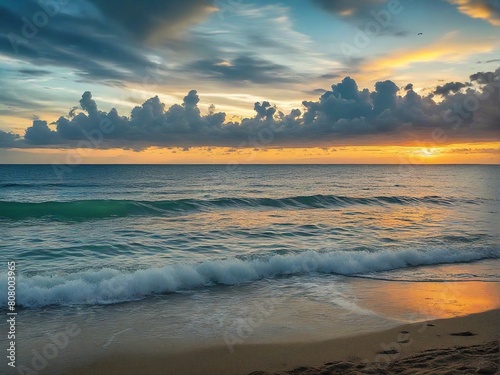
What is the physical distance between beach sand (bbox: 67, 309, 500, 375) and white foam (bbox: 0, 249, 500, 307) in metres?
3.56

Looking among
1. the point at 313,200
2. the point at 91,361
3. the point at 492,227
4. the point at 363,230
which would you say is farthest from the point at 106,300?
the point at 313,200

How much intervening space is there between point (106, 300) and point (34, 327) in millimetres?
1901

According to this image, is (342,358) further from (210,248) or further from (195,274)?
(210,248)

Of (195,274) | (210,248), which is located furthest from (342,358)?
(210,248)

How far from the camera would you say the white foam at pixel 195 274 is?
31.0 ft

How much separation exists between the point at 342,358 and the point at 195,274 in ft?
18.4

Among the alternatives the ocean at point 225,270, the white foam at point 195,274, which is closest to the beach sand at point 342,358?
the ocean at point 225,270

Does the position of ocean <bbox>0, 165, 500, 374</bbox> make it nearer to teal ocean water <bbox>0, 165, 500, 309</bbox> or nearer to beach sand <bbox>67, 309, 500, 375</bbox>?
teal ocean water <bbox>0, 165, 500, 309</bbox>

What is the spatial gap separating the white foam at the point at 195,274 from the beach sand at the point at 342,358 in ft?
11.7

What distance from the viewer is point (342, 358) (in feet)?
20.8

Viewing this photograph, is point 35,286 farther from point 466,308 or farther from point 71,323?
point 466,308

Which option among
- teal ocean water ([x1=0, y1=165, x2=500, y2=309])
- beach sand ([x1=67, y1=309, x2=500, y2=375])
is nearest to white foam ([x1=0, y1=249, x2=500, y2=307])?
teal ocean water ([x1=0, y1=165, x2=500, y2=309])

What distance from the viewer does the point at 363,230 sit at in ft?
66.4

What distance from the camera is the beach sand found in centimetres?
580
